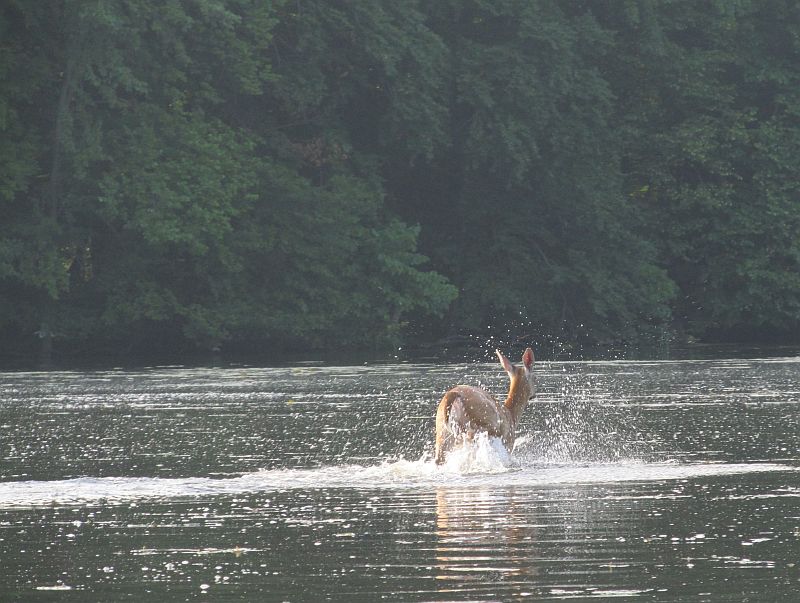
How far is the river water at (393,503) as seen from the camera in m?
9.44

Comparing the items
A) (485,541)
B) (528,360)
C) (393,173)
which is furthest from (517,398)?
(393,173)

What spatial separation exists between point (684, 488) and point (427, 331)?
37.9 m

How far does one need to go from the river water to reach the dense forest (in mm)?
22117

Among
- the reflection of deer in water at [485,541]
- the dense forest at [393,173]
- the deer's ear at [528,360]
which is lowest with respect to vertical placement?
the reflection of deer in water at [485,541]

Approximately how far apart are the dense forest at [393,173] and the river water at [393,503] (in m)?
22.1

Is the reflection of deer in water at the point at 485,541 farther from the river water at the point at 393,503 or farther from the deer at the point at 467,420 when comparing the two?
the deer at the point at 467,420

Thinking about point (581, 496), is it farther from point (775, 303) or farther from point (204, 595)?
point (775, 303)

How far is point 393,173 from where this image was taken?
54.6m

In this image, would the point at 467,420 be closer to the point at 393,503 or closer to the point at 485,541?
the point at 393,503

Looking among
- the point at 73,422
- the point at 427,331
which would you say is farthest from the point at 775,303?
the point at 73,422

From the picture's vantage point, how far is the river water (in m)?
9.44

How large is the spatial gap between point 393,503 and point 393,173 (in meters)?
42.1

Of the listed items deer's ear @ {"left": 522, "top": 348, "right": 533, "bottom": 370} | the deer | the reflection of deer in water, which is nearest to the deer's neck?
deer's ear @ {"left": 522, "top": 348, "right": 533, "bottom": 370}

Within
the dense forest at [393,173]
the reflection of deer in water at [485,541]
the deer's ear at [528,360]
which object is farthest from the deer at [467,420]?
the dense forest at [393,173]
